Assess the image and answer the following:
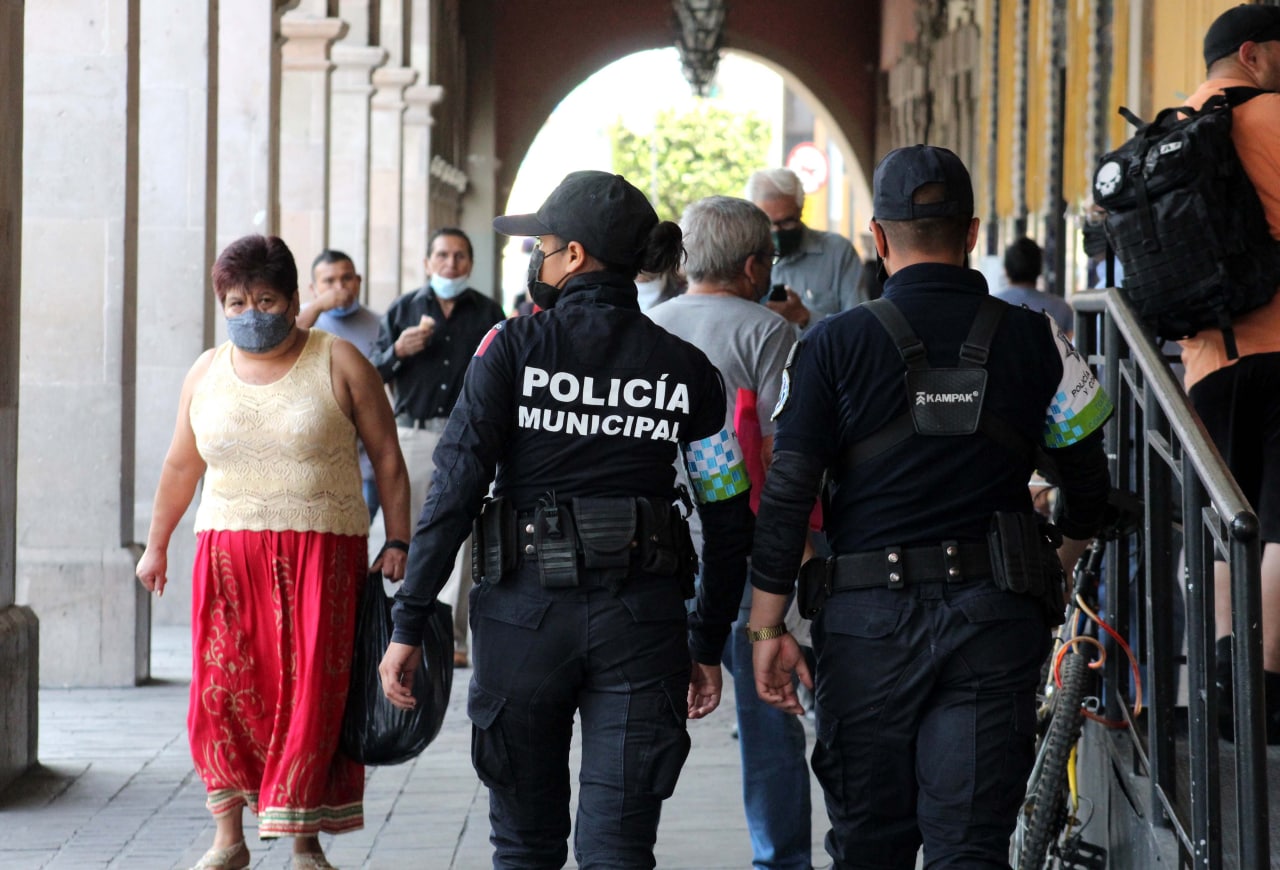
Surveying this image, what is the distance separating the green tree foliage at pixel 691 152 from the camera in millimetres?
68000

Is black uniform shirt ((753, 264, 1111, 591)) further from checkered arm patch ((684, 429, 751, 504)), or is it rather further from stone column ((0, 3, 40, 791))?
stone column ((0, 3, 40, 791))

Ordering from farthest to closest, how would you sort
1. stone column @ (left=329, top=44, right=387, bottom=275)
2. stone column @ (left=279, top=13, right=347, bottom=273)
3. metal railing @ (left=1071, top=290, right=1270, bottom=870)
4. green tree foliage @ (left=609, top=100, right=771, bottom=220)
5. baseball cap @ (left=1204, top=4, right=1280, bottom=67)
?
green tree foliage @ (left=609, top=100, right=771, bottom=220), stone column @ (left=329, top=44, right=387, bottom=275), stone column @ (left=279, top=13, right=347, bottom=273), baseball cap @ (left=1204, top=4, right=1280, bottom=67), metal railing @ (left=1071, top=290, right=1270, bottom=870)

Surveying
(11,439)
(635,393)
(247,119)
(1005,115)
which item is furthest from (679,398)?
(1005,115)

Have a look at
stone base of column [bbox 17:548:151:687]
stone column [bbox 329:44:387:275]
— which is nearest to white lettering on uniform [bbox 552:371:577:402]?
stone base of column [bbox 17:548:151:687]

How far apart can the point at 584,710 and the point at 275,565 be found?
1.62 meters

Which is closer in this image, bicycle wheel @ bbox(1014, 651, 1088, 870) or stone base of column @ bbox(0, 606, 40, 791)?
bicycle wheel @ bbox(1014, 651, 1088, 870)

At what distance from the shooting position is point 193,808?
6.31 meters

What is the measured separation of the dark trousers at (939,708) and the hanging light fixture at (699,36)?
1736 cm

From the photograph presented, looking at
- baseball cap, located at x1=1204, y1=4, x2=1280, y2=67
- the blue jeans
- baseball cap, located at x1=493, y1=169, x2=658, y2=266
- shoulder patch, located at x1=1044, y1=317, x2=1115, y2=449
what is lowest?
the blue jeans

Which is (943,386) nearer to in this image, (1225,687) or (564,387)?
(564,387)

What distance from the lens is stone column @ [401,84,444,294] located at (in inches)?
912

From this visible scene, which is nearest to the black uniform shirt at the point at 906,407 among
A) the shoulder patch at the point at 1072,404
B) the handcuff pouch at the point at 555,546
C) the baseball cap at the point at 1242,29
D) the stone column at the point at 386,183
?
the shoulder patch at the point at 1072,404

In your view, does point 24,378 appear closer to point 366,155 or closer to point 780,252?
point 780,252

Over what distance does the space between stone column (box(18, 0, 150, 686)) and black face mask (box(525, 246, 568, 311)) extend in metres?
4.89
